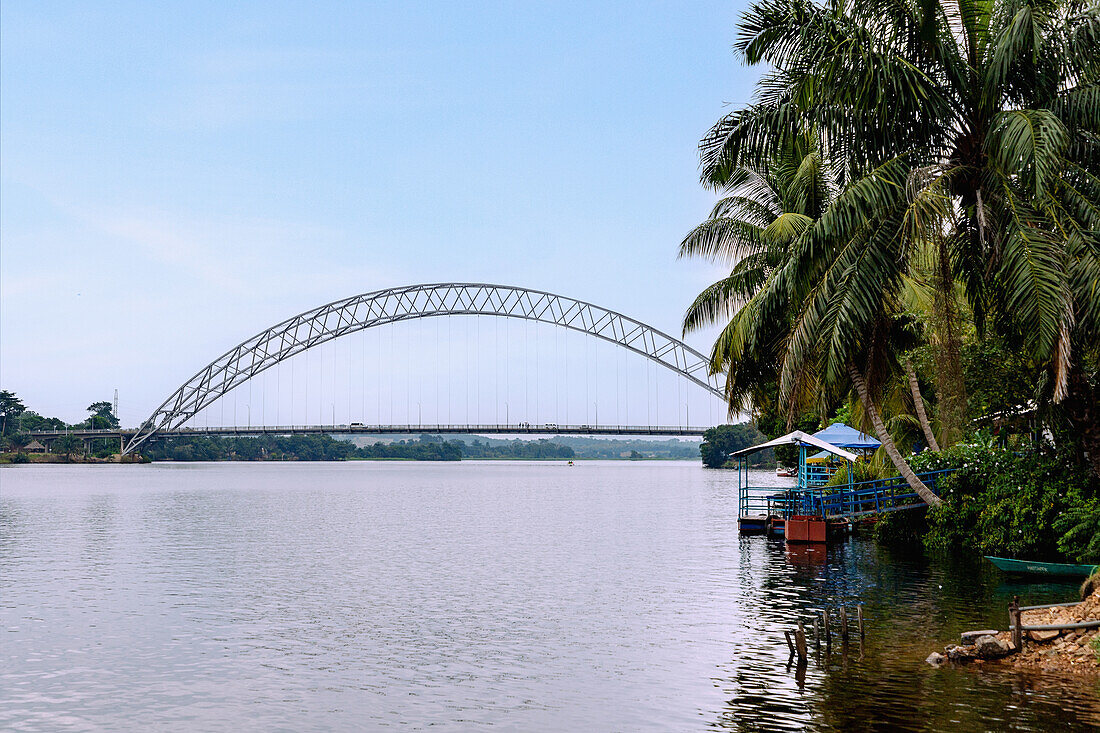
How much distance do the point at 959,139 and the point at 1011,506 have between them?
33.0 ft

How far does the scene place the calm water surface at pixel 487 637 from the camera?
12992 millimetres

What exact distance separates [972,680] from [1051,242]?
8.69 m

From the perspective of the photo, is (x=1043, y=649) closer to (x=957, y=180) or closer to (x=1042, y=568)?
(x=1042, y=568)

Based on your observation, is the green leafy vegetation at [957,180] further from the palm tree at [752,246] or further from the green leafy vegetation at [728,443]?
the green leafy vegetation at [728,443]

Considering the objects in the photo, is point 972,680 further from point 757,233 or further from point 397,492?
point 397,492

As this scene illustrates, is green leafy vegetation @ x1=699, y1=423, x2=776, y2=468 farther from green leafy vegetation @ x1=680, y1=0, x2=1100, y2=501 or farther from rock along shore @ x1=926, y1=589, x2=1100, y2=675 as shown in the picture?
rock along shore @ x1=926, y1=589, x2=1100, y2=675

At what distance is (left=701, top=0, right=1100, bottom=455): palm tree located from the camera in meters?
18.4

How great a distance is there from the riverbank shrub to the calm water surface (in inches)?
55.2

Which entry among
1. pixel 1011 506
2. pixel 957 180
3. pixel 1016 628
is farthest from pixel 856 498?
pixel 1016 628

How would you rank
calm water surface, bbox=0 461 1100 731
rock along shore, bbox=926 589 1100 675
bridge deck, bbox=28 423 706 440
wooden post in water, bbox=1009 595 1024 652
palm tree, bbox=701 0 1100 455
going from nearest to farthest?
calm water surface, bbox=0 461 1100 731
rock along shore, bbox=926 589 1100 675
wooden post in water, bbox=1009 595 1024 652
palm tree, bbox=701 0 1100 455
bridge deck, bbox=28 423 706 440

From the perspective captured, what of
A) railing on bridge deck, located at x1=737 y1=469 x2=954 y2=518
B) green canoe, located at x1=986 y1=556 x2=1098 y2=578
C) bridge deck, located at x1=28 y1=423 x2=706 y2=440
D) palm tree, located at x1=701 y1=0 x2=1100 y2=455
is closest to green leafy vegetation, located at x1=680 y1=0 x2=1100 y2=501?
palm tree, located at x1=701 y1=0 x2=1100 y2=455

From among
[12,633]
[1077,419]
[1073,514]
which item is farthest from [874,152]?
[12,633]

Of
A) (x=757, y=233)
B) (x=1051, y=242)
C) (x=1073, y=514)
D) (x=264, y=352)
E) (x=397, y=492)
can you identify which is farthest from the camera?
(x=264, y=352)

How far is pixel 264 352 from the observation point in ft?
459
